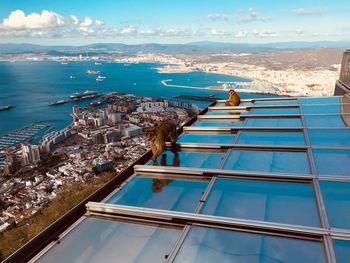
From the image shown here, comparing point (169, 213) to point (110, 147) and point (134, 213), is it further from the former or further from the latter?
point (110, 147)

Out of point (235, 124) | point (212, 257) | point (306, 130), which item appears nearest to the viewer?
point (212, 257)

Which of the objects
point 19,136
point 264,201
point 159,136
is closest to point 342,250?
point 264,201

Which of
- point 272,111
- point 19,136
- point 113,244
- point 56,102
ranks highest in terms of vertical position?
point 272,111

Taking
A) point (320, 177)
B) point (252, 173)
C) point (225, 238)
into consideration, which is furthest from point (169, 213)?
point (320, 177)

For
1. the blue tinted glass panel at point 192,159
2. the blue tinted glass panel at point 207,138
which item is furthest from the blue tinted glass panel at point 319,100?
the blue tinted glass panel at point 192,159

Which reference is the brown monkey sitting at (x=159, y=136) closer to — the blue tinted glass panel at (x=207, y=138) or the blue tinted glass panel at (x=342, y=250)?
the blue tinted glass panel at (x=207, y=138)

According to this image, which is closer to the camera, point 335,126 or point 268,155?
point 268,155

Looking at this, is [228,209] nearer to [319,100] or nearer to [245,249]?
[245,249]
